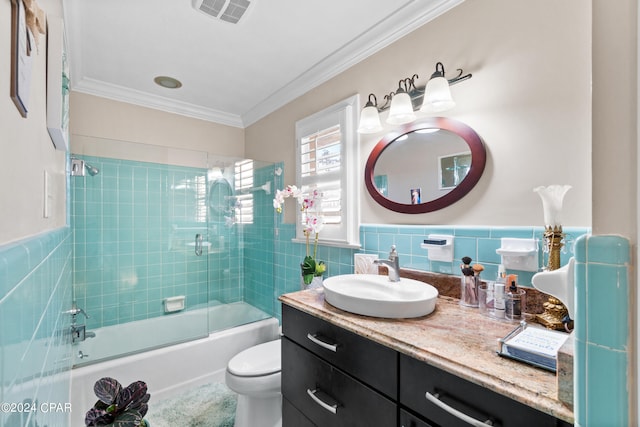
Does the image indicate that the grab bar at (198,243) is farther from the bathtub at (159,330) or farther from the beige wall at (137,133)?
the beige wall at (137,133)

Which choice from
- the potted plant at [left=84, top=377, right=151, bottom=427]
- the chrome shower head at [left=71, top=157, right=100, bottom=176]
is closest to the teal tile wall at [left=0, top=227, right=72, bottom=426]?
the potted plant at [left=84, top=377, right=151, bottom=427]

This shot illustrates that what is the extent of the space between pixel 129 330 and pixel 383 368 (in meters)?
2.30

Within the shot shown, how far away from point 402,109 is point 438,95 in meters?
0.20

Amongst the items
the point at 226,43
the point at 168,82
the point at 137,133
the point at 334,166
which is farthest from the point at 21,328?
the point at 137,133

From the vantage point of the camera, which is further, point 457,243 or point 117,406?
point 457,243

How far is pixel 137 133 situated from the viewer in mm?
2578

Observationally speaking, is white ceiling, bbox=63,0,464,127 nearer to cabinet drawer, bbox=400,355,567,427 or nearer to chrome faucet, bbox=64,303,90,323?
cabinet drawer, bbox=400,355,567,427

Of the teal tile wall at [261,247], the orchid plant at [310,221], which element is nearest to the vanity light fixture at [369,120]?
the orchid plant at [310,221]

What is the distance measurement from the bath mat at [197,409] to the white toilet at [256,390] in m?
0.22

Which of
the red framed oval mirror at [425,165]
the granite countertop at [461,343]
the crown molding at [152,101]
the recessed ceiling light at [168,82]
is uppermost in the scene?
the recessed ceiling light at [168,82]

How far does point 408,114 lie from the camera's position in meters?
1.46

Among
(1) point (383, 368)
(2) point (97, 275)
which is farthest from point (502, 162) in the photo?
(2) point (97, 275)

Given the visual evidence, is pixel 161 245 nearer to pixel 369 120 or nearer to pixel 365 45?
pixel 369 120

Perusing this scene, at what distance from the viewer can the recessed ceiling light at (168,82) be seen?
2.27m
